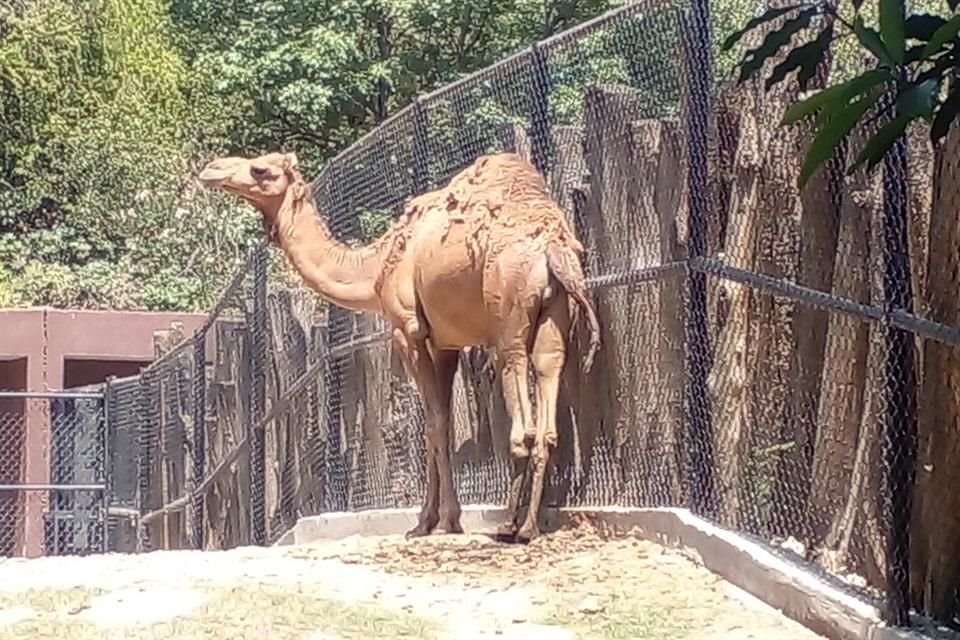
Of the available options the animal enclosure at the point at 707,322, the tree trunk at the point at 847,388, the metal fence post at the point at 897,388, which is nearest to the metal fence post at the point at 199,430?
the animal enclosure at the point at 707,322

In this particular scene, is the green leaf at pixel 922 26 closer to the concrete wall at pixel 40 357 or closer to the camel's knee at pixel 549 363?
the camel's knee at pixel 549 363

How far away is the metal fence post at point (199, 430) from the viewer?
1647 centimetres

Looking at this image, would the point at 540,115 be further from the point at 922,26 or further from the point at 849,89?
the point at 849,89

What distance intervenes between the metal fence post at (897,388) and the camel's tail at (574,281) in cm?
246

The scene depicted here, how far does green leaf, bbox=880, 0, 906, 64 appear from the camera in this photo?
2.54 m

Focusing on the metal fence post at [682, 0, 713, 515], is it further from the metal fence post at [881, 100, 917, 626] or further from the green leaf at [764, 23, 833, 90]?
the green leaf at [764, 23, 833, 90]

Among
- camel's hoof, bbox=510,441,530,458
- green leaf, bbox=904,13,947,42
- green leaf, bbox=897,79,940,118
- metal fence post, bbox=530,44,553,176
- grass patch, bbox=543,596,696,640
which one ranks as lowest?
grass patch, bbox=543,596,696,640

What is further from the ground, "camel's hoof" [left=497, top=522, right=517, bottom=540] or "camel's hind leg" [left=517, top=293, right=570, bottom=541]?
"camel's hind leg" [left=517, top=293, right=570, bottom=541]

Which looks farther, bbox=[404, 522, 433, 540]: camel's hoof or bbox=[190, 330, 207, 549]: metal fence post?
bbox=[190, 330, 207, 549]: metal fence post

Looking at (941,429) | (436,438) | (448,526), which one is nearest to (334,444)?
(436,438)

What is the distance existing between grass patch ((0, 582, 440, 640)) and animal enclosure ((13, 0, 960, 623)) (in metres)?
1.46

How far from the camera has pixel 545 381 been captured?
8086mm

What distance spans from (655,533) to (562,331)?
3.73 ft

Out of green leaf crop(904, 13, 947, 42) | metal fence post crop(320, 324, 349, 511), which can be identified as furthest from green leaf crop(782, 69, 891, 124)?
metal fence post crop(320, 324, 349, 511)
